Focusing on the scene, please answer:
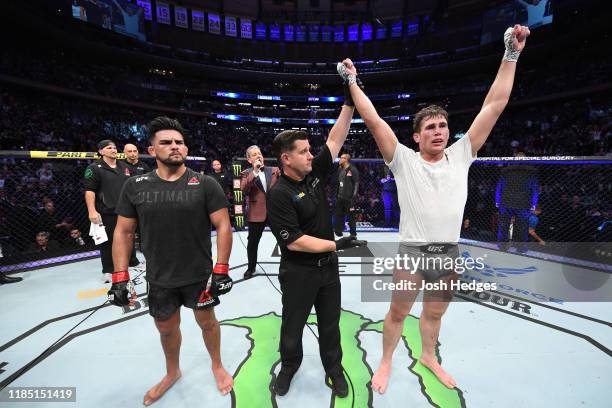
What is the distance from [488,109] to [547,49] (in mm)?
22604

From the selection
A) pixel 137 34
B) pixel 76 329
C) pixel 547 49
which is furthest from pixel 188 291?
pixel 137 34

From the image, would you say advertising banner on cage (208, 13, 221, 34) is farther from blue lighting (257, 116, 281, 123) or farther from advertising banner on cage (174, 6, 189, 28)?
blue lighting (257, 116, 281, 123)

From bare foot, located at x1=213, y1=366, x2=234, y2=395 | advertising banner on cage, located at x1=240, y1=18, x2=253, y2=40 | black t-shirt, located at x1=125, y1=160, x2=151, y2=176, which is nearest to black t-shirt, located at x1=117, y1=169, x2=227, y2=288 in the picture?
bare foot, located at x1=213, y1=366, x2=234, y2=395

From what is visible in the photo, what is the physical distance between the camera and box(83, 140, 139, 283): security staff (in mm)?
3605

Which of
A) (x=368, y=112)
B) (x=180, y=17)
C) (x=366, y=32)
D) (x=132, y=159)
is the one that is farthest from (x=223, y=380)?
(x=366, y=32)

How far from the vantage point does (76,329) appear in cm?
278

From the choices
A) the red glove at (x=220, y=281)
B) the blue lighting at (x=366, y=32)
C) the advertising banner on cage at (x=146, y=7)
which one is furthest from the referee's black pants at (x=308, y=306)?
the blue lighting at (x=366, y=32)

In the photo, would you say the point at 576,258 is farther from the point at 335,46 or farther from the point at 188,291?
the point at 335,46

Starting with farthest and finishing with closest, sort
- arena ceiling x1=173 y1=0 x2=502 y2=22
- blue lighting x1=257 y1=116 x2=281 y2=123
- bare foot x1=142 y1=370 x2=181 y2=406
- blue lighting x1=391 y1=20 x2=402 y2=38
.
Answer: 1. blue lighting x1=257 y1=116 x2=281 y2=123
2. blue lighting x1=391 y1=20 x2=402 y2=38
3. arena ceiling x1=173 y1=0 x2=502 y2=22
4. bare foot x1=142 y1=370 x2=181 y2=406

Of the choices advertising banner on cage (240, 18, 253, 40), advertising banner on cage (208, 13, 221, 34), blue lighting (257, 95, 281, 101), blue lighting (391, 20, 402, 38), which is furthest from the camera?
blue lighting (257, 95, 281, 101)

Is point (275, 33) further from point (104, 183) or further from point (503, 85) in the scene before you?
point (503, 85)

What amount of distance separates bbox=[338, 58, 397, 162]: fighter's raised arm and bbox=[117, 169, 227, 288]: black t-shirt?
113 cm

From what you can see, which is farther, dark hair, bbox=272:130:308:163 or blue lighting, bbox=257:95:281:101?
blue lighting, bbox=257:95:281:101

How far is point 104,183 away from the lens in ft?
12.2
